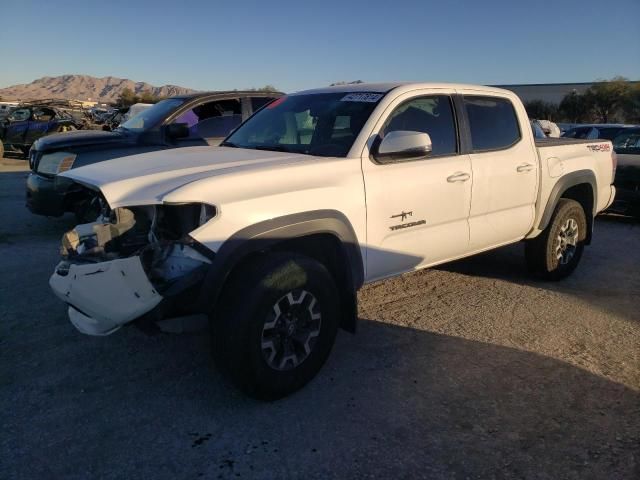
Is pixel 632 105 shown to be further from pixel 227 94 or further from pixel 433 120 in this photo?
pixel 433 120

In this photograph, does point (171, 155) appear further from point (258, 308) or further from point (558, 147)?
point (558, 147)

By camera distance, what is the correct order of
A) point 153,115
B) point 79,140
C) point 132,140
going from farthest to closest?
point 153,115
point 132,140
point 79,140

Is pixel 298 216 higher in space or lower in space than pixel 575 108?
lower

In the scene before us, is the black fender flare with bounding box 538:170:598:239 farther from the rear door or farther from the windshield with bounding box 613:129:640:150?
the windshield with bounding box 613:129:640:150

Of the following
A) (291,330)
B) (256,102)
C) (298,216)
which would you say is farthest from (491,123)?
(256,102)

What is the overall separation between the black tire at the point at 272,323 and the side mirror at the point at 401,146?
0.93 m

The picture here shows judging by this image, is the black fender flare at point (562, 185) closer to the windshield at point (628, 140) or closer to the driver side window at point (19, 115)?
the windshield at point (628, 140)

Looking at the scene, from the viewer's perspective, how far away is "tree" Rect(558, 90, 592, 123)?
144 feet

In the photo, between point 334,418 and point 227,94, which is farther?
point 227,94

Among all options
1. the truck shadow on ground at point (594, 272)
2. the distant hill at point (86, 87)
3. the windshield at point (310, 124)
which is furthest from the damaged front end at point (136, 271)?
the distant hill at point (86, 87)

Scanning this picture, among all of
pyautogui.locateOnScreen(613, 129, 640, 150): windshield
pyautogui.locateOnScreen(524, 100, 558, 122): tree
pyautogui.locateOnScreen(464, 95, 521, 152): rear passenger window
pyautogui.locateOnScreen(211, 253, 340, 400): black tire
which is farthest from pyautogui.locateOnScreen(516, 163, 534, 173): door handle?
pyautogui.locateOnScreen(524, 100, 558, 122): tree

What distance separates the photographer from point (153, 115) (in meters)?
7.34

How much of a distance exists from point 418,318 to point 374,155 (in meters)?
1.62

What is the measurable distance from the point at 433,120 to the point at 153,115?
14.7ft
